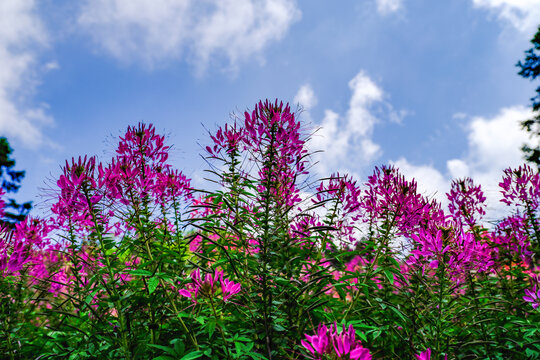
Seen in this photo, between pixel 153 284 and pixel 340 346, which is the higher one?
pixel 153 284

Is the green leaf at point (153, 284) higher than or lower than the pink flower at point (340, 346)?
higher

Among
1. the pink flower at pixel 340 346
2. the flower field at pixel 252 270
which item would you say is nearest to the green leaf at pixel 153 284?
the flower field at pixel 252 270

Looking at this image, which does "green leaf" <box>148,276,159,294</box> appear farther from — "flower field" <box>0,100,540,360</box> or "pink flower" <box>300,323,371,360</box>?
"pink flower" <box>300,323,371,360</box>

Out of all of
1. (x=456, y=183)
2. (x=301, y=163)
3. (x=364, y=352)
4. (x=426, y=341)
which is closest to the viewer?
(x=364, y=352)

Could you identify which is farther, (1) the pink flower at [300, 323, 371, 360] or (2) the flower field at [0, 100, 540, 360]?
(2) the flower field at [0, 100, 540, 360]

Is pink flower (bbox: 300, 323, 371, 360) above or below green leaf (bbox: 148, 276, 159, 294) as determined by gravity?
below

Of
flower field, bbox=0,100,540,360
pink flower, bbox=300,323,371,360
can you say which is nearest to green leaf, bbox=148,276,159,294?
flower field, bbox=0,100,540,360

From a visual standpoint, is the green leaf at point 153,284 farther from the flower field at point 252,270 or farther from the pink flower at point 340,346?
the pink flower at point 340,346

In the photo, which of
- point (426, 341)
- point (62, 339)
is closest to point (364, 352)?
point (426, 341)

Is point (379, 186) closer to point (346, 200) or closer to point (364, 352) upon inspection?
point (346, 200)

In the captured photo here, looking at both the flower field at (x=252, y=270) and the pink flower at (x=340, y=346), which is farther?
the flower field at (x=252, y=270)

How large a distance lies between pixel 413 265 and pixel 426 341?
0.58 metres

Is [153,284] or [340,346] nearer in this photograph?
[340,346]

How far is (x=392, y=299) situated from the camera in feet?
11.3
